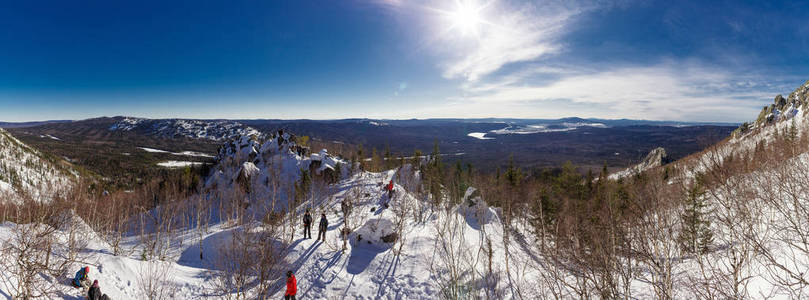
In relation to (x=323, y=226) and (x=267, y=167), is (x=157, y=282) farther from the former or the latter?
(x=267, y=167)

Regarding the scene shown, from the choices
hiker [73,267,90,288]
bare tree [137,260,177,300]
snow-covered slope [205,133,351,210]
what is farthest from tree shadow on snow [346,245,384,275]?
snow-covered slope [205,133,351,210]

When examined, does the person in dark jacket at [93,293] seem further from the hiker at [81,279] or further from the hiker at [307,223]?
the hiker at [307,223]

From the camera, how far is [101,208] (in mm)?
43969

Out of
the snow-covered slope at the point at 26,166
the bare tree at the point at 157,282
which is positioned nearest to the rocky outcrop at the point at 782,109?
the bare tree at the point at 157,282

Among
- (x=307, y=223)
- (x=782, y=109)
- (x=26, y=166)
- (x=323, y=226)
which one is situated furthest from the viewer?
(x=26, y=166)

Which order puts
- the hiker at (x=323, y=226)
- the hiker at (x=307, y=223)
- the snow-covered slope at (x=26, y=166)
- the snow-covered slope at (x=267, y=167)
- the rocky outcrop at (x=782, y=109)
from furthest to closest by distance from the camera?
the snow-covered slope at (x=26, y=166), the rocky outcrop at (x=782, y=109), the snow-covered slope at (x=267, y=167), the hiker at (x=307, y=223), the hiker at (x=323, y=226)

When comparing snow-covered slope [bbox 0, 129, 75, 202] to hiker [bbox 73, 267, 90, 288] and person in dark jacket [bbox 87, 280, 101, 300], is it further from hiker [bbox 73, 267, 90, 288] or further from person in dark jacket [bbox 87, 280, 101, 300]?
person in dark jacket [bbox 87, 280, 101, 300]

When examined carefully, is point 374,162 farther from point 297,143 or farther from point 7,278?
point 7,278

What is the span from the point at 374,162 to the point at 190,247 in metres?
59.3

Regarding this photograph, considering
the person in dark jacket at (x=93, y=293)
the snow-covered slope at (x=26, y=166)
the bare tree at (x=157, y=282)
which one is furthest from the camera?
the snow-covered slope at (x=26, y=166)

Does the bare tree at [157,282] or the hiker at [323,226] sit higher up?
the hiker at [323,226]

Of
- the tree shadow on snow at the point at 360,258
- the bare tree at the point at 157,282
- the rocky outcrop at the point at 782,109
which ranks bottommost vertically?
the tree shadow on snow at the point at 360,258

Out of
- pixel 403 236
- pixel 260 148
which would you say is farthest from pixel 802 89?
pixel 260 148

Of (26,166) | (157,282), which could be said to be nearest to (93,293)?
(157,282)
